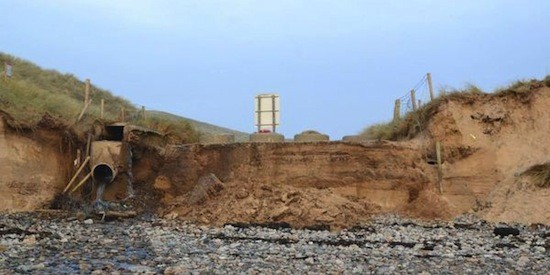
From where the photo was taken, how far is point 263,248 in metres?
9.78

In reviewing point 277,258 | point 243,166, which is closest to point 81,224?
point 243,166

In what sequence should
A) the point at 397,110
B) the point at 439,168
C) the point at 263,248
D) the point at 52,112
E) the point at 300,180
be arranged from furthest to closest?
1. the point at 397,110
2. the point at 52,112
3. the point at 300,180
4. the point at 439,168
5. the point at 263,248

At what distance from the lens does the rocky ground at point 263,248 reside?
306 inches

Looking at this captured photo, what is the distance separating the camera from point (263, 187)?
566 inches

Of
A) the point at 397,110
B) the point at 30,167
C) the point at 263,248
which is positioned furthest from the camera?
the point at 397,110

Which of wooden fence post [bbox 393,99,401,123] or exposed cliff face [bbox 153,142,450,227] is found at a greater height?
wooden fence post [bbox 393,99,401,123]

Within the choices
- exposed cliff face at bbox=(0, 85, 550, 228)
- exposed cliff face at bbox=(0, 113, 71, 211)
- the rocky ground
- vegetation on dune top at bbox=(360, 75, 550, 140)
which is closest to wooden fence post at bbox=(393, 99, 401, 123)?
vegetation on dune top at bbox=(360, 75, 550, 140)

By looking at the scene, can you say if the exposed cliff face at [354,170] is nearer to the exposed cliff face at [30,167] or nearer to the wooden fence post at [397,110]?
the exposed cliff face at [30,167]

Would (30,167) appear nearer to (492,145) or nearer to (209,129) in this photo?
(492,145)

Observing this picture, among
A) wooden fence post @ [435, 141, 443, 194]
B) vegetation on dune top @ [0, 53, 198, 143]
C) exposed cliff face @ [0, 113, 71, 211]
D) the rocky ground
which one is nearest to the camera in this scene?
the rocky ground

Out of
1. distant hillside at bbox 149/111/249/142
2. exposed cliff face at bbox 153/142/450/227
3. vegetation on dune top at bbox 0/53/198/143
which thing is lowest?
exposed cliff face at bbox 153/142/450/227

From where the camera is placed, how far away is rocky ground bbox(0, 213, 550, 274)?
777 centimetres

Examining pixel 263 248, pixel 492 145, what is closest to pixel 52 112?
pixel 263 248

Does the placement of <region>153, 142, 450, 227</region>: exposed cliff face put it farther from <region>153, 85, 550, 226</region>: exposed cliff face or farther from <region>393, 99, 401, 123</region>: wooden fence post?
<region>393, 99, 401, 123</region>: wooden fence post
